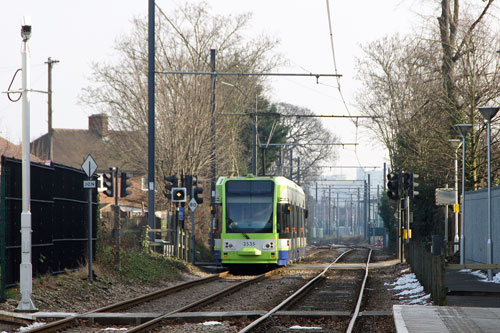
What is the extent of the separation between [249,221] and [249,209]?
Answer: 400 mm

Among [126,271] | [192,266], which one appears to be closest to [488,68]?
[192,266]

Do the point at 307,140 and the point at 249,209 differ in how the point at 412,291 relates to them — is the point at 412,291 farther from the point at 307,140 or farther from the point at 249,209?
the point at 307,140

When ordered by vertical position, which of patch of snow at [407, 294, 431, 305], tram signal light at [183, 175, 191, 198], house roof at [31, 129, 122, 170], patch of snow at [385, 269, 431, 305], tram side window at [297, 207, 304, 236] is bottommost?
patch of snow at [385, 269, 431, 305]

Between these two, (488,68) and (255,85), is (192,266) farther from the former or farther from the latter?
(255,85)

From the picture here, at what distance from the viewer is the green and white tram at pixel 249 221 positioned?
28891 mm

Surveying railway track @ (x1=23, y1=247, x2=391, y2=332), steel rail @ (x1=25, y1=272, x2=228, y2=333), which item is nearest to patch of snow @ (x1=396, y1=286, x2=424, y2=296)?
railway track @ (x1=23, y1=247, x2=391, y2=332)

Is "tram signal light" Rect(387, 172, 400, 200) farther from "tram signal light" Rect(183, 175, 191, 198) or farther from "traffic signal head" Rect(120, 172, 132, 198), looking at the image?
"traffic signal head" Rect(120, 172, 132, 198)

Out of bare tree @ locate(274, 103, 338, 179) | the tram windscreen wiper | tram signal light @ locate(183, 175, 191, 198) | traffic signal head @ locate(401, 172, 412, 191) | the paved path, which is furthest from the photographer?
bare tree @ locate(274, 103, 338, 179)

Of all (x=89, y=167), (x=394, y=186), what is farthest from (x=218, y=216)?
(x=394, y=186)

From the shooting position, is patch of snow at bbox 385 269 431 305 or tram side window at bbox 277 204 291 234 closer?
patch of snow at bbox 385 269 431 305

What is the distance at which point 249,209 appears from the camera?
29.1m

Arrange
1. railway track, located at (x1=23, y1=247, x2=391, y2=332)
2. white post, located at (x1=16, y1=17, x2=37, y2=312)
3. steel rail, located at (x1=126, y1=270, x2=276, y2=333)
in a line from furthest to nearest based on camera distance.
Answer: white post, located at (x1=16, y1=17, x2=37, y2=312), railway track, located at (x1=23, y1=247, x2=391, y2=332), steel rail, located at (x1=126, y1=270, x2=276, y2=333)

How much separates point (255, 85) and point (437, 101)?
20.1m

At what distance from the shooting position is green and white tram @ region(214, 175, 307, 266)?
28.9m
